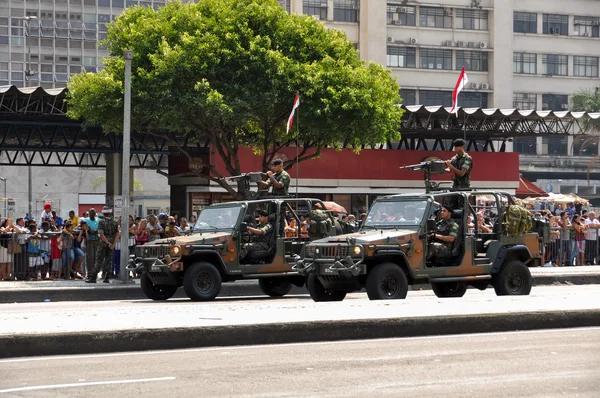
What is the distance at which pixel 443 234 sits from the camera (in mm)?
18688

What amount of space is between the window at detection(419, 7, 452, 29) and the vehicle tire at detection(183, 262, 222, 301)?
195 feet

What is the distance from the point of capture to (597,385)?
29.2ft

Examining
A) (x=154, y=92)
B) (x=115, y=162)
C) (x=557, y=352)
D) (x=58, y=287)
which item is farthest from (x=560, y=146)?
(x=557, y=352)

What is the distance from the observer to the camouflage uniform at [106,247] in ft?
82.3

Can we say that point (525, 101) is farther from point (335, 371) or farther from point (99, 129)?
point (335, 371)

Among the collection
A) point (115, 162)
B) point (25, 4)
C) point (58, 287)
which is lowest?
point (58, 287)

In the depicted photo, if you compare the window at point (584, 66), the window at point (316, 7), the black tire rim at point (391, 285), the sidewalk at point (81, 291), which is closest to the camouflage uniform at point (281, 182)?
the sidewalk at point (81, 291)

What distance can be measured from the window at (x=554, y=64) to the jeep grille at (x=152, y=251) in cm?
Result: 6639

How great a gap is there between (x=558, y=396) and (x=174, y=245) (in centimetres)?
1212

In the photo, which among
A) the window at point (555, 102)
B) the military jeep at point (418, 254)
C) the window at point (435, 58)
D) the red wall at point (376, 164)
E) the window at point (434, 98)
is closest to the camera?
the military jeep at point (418, 254)

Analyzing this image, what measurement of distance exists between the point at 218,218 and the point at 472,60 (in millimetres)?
60171

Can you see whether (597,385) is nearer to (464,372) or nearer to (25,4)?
(464,372)

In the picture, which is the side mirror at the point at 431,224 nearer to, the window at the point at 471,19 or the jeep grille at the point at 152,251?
the jeep grille at the point at 152,251

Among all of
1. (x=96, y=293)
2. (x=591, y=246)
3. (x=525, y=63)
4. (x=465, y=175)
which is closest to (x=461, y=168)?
(x=465, y=175)
